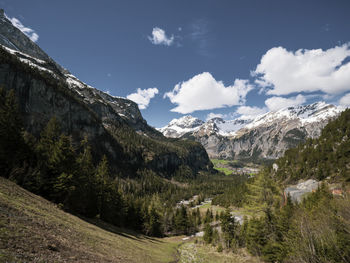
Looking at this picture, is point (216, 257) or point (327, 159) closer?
point (216, 257)

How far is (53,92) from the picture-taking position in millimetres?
143375

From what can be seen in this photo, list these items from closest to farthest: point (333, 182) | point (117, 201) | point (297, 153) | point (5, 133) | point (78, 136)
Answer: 1. point (5, 133)
2. point (117, 201)
3. point (333, 182)
4. point (297, 153)
5. point (78, 136)

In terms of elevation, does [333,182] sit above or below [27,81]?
below

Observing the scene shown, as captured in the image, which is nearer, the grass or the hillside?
the grass

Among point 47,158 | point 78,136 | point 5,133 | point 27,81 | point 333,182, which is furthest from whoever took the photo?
point 78,136

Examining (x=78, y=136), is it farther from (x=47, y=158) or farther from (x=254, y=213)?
(x=254, y=213)

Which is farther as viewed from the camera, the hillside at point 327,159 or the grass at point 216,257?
the hillside at point 327,159

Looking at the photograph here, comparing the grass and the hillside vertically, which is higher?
the hillside

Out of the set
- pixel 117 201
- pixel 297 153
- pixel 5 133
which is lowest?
pixel 117 201

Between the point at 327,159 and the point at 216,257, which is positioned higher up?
the point at 327,159

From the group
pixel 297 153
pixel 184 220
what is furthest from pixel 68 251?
pixel 297 153

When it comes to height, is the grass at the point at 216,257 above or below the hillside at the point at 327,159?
below

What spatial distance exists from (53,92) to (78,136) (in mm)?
45834

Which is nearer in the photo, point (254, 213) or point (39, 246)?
point (39, 246)
